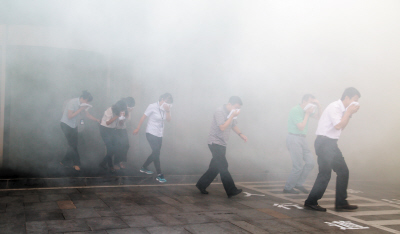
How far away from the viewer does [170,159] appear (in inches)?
201

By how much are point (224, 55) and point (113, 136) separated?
224 centimetres

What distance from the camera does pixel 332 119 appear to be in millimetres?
3221

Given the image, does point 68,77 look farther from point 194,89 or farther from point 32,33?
point 194,89

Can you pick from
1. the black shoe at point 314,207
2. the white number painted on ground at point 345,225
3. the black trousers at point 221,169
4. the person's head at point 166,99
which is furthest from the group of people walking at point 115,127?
the white number painted on ground at point 345,225

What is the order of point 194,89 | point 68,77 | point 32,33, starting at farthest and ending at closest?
point 194,89
point 68,77
point 32,33

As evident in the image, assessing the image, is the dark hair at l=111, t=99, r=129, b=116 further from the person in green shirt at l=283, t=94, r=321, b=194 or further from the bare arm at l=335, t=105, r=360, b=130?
the bare arm at l=335, t=105, r=360, b=130

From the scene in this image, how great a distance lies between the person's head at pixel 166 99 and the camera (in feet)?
11.7

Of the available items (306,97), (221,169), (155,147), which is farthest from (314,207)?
(155,147)

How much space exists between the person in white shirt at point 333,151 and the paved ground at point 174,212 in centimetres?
16

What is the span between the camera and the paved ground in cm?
251

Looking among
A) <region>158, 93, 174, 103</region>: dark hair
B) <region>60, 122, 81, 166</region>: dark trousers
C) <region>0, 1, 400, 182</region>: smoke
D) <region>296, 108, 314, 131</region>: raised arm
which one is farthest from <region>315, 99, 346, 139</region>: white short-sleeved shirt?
<region>60, 122, 81, 166</region>: dark trousers

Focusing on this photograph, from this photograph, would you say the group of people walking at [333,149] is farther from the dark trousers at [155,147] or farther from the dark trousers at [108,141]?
the dark trousers at [108,141]

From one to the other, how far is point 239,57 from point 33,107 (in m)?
1.97

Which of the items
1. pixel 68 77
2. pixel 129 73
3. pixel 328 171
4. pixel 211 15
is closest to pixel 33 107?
pixel 68 77
